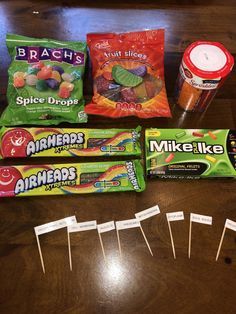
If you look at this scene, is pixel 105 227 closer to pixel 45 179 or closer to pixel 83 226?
pixel 83 226

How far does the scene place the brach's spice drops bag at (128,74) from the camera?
2.75 feet

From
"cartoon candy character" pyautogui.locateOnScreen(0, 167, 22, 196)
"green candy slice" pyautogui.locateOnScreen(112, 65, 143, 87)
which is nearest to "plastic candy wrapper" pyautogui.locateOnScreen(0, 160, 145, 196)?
"cartoon candy character" pyautogui.locateOnScreen(0, 167, 22, 196)

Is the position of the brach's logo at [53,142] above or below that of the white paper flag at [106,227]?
above

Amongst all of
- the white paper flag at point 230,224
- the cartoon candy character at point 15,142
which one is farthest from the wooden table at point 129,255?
the cartoon candy character at point 15,142

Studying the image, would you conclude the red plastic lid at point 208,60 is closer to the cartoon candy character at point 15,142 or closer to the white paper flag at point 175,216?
the white paper flag at point 175,216

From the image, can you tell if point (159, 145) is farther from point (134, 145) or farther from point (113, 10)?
point (113, 10)

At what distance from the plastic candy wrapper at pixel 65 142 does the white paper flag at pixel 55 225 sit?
17cm

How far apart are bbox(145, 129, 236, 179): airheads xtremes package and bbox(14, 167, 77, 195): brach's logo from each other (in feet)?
0.65

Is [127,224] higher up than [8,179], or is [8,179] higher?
[8,179]

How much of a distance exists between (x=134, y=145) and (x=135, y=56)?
0.28 metres

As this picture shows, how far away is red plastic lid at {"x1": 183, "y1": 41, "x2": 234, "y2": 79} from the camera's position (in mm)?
716

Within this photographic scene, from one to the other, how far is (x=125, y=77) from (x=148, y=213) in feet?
1.27

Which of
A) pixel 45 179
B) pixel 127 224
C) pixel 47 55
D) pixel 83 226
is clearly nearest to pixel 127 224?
pixel 127 224

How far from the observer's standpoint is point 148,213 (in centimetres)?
73
